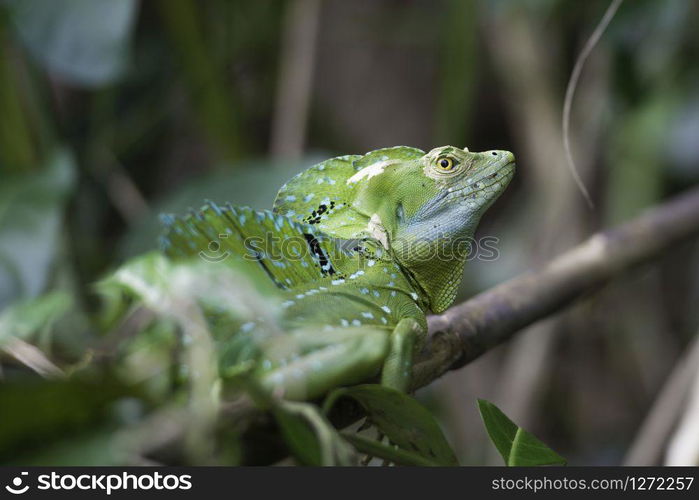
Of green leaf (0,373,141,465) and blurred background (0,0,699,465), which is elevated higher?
blurred background (0,0,699,465)

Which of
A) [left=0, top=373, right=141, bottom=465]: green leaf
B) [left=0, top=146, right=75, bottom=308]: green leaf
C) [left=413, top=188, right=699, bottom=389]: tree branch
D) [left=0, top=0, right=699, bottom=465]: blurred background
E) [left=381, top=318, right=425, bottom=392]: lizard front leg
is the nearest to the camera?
[left=0, top=373, right=141, bottom=465]: green leaf

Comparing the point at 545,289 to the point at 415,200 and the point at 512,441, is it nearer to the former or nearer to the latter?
the point at 415,200

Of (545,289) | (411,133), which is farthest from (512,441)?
(411,133)

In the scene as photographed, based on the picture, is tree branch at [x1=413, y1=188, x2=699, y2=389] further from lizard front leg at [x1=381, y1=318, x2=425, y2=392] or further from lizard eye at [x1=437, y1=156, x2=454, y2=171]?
lizard eye at [x1=437, y1=156, x2=454, y2=171]

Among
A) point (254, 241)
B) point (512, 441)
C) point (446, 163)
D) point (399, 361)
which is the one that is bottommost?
point (512, 441)

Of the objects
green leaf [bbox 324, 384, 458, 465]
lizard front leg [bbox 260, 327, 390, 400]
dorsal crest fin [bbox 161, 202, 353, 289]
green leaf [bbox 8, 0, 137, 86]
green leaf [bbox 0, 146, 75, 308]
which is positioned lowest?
green leaf [bbox 324, 384, 458, 465]

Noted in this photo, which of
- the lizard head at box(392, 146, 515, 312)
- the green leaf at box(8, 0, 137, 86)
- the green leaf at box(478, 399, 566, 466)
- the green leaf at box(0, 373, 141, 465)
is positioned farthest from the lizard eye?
the green leaf at box(8, 0, 137, 86)

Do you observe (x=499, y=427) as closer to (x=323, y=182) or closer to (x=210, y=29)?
(x=323, y=182)

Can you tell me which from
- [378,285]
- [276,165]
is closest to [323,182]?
[378,285]
